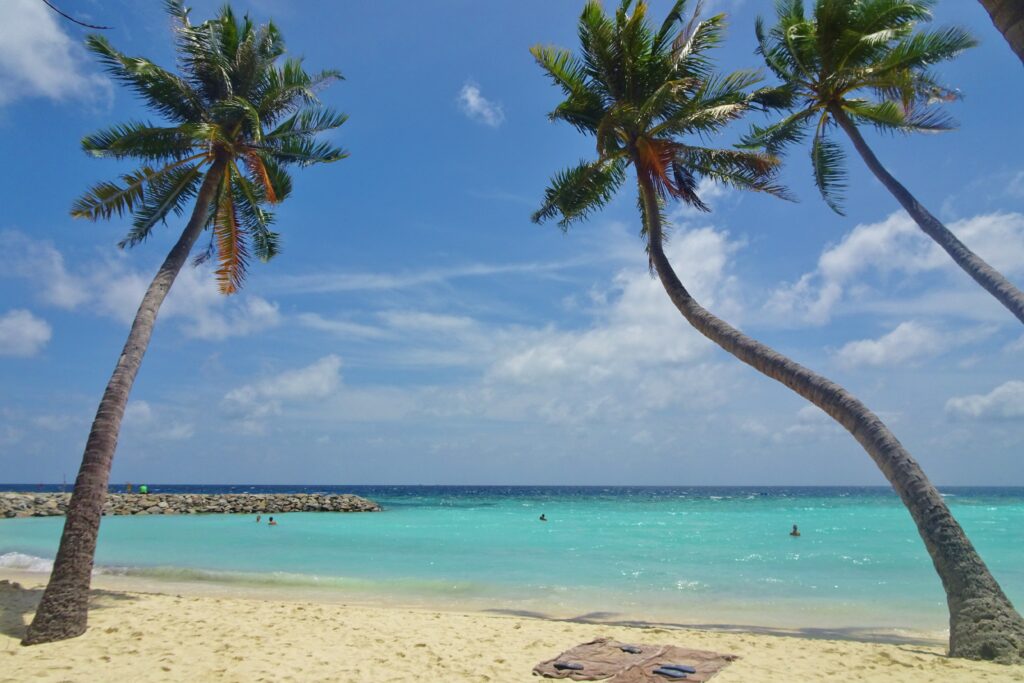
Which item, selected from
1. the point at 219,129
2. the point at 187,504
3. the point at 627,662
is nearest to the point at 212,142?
the point at 219,129

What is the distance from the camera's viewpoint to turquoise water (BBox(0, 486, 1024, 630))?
42.0 ft

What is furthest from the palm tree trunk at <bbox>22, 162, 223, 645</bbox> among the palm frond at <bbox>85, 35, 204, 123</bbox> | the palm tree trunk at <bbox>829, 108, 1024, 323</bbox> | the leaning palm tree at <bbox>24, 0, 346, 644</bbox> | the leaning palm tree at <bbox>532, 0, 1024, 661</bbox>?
the palm tree trunk at <bbox>829, 108, 1024, 323</bbox>

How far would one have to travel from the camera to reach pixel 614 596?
13.6 meters

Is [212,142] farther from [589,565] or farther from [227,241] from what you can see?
[589,565]

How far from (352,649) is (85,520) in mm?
3673

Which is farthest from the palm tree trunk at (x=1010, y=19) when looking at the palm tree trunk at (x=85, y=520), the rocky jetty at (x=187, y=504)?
the rocky jetty at (x=187, y=504)

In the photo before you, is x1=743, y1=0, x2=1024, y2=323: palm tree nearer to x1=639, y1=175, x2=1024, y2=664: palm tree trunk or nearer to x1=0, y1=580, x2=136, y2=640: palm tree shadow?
x1=639, y1=175, x2=1024, y2=664: palm tree trunk

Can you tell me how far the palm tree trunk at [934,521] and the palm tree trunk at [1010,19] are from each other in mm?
7454

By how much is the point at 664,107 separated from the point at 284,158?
279 inches

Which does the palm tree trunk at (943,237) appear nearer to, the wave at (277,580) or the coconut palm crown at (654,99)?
the coconut palm crown at (654,99)

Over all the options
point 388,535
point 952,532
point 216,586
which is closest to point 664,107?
point 952,532

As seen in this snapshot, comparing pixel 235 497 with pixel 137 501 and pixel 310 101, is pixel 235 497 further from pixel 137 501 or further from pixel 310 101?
pixel 310 101

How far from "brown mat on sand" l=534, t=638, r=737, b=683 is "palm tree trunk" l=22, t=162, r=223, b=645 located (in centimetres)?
566

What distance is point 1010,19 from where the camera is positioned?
207 centimetres
